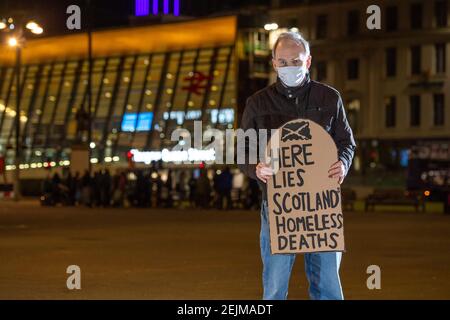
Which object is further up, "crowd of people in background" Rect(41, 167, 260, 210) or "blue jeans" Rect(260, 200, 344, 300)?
"crowd of people in background" Rect(41, 167, 260, 210)

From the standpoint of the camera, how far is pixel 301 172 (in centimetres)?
716

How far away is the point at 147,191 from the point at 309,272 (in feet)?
133

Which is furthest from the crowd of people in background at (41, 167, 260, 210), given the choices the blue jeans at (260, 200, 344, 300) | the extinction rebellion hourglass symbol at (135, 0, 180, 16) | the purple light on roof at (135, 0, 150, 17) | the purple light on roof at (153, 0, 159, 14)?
the blue jeans at (260, 200, 344, 300)

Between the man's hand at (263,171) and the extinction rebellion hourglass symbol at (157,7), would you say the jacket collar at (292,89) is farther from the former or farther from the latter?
the extinction rebellion hourglass symbol at (157,7)

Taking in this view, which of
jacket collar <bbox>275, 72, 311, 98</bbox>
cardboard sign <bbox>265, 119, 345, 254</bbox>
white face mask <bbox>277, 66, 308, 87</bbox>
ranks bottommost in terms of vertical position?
cardboard sign <bbox>265, 119, 345, 254</bbox>

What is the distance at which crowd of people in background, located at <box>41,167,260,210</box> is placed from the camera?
1738 inches

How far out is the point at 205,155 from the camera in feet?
226

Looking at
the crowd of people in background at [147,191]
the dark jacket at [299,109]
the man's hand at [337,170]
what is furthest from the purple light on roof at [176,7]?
the man's hand at [337,170]

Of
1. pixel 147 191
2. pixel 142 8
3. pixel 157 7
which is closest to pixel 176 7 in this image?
pixel 142 8

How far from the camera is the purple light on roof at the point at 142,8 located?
82.3 metres

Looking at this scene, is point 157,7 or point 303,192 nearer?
point 303,192

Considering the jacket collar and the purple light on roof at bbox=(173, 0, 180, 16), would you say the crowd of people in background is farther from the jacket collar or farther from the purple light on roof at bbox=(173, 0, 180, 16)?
the jacket collar

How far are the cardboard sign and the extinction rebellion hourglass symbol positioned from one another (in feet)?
240

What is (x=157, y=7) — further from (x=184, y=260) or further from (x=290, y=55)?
(x=290, y=55)
